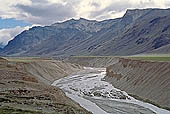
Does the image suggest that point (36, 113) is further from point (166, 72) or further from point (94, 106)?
point (166, 72)

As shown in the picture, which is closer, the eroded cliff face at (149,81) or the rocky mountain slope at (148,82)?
the rocky mountain slope at (148,82)

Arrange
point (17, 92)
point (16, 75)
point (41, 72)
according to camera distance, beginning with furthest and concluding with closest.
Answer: point (41, 72) → point (16, 75) → point (17, 92)

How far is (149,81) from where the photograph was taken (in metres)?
68.9

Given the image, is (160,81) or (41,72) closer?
(160,81)

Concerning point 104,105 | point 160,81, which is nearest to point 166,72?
point 160,81

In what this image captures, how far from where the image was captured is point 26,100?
1758 inches

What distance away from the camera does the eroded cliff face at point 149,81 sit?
58.7 meters

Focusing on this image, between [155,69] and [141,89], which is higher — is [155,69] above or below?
above

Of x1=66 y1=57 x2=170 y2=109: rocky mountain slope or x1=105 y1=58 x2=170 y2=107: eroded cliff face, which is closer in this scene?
x1=66 y1=57 x2=170 y2=109: rocky mountain slope

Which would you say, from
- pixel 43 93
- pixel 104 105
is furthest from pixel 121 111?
pixel 43 93

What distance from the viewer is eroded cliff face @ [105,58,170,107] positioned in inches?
2311

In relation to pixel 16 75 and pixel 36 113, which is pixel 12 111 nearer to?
pixel 36 113

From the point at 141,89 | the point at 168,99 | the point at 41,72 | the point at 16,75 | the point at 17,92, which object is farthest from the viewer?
the point at 41,72

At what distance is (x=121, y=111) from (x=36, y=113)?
19402mm
